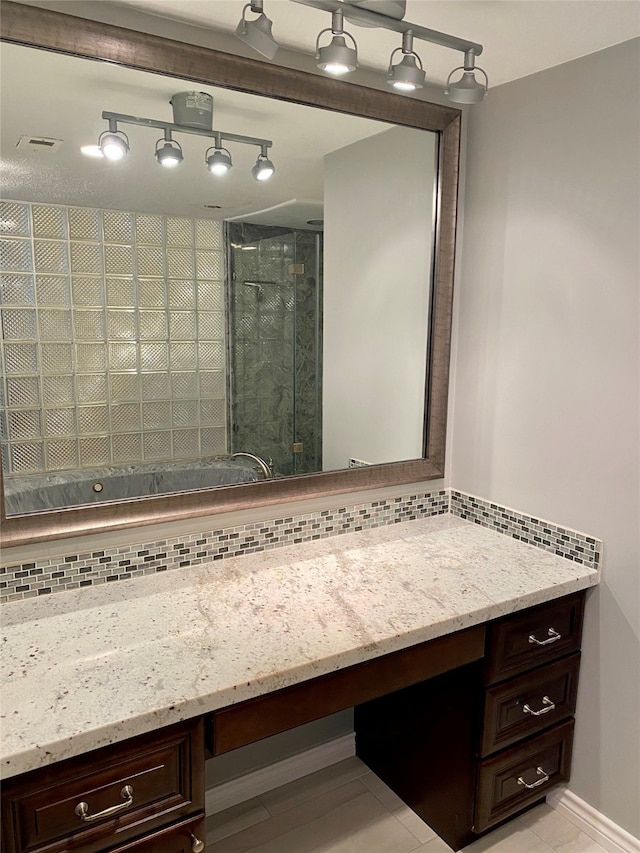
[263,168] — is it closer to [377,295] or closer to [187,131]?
[187,131]

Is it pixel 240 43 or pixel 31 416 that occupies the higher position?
pixel 240 43

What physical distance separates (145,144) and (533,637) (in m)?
1.64

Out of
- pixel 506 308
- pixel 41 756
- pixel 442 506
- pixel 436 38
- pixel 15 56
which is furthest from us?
pixel 442 506

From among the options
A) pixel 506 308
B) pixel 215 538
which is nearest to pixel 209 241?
pixel 215 538

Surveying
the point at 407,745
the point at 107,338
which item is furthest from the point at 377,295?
the point at 407,745

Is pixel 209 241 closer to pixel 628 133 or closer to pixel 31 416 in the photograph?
pixel 31 416

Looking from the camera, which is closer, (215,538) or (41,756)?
(41,756)

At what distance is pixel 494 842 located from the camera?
1.84 meters

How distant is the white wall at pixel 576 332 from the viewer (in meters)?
1.66

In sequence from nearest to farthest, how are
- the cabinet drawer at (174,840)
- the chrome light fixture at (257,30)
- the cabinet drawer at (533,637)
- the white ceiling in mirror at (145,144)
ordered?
the cabinet drawer at (174,840)
the chrome light fixture at (257,30)
the white ceiling in mirror at (145,144)
the cabinet drawer at (533,637)

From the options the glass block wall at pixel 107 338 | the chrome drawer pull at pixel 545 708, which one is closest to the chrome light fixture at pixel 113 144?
the glass block wall at pixel 107 338

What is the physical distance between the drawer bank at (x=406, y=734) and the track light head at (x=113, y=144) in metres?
1.16

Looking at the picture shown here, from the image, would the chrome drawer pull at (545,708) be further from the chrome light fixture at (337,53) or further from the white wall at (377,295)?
the chrome light fixture at (337,53)

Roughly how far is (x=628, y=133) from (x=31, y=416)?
166cm
